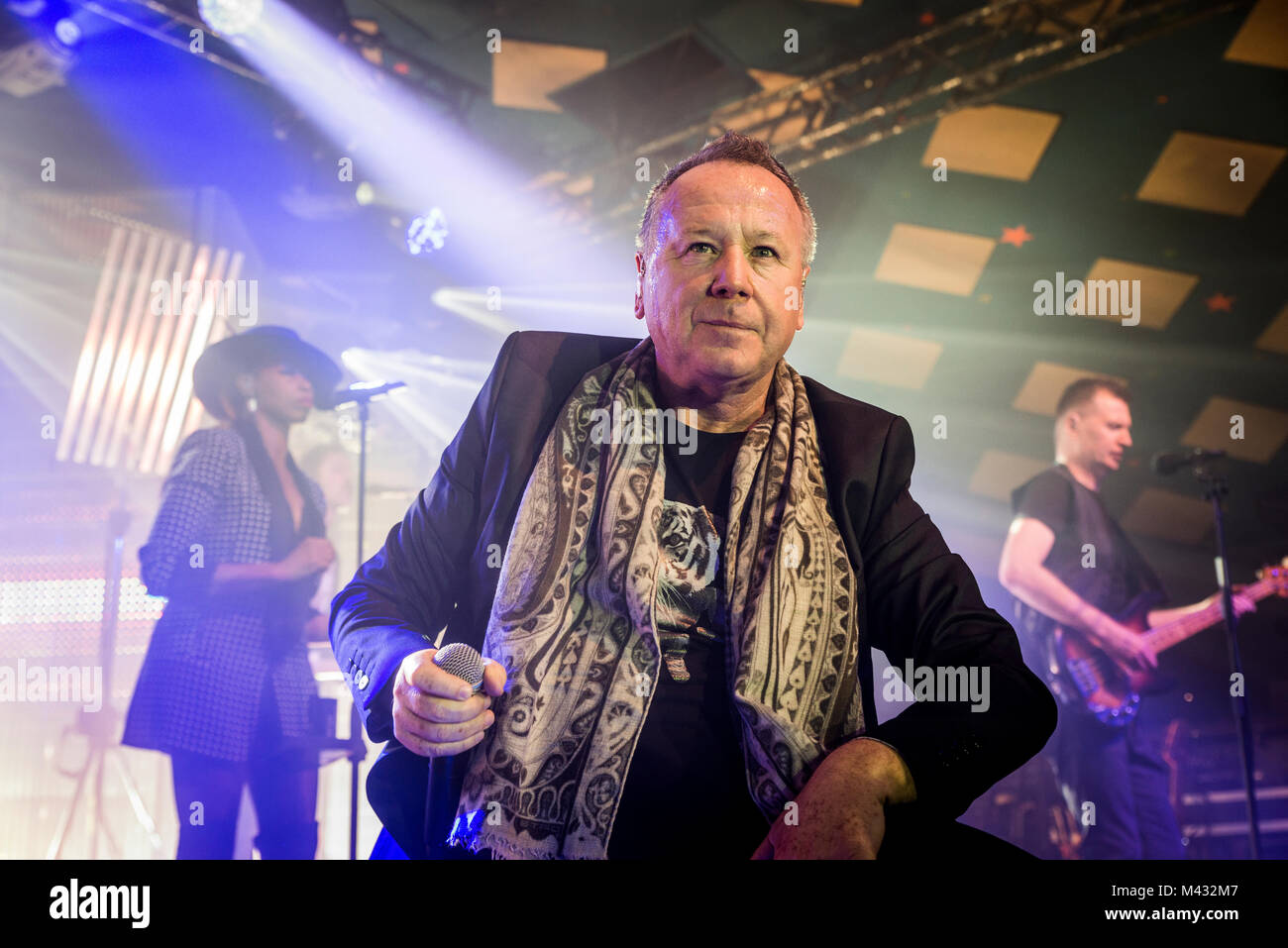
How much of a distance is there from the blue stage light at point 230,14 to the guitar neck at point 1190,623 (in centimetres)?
566

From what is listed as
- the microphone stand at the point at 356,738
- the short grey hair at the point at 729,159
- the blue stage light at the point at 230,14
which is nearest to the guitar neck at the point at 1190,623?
the short grey hair at the point at 729,159

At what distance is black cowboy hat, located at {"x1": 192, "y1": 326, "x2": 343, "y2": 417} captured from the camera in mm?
4168

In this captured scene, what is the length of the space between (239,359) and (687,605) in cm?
348

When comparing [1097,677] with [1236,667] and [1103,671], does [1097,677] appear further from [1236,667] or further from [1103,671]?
[1236,667]

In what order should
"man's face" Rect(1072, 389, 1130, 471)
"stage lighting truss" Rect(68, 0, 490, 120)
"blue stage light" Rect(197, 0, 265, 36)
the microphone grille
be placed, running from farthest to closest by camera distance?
"man's face" Rect(1072, 389, 1130, 471), "blue stage light" Rect(197, 0, 265, 36), "stage lighting truss" Rect(68, 0, 490, 120), the microphone grille

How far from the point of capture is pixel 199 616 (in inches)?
138

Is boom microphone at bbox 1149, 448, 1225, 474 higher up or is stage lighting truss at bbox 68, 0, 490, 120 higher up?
stage lighting truss at bbox 68, 0, 490, 120

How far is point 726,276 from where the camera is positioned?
1.53 metres

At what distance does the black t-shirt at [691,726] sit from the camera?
1286 mm

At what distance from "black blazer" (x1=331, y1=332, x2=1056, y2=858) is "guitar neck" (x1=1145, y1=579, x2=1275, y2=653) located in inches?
143

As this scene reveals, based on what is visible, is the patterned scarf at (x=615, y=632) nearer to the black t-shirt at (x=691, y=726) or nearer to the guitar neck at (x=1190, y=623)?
the black t-shirt at (x=691, y=726)

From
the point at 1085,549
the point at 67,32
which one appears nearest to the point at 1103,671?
the point at 1085,549

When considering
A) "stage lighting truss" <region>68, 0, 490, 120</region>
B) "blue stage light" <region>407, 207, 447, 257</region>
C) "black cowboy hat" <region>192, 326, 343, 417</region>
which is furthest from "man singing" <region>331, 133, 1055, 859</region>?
"blue stage light" <region>407, 207, 447, 257</region>

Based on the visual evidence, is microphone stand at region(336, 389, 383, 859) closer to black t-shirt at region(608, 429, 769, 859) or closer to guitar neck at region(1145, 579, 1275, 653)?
black t-shirt at region(608, 429, 769, 859)
